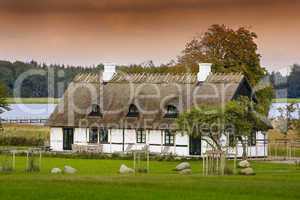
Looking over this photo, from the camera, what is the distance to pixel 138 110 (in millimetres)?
67938

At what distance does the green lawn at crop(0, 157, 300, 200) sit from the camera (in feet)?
106

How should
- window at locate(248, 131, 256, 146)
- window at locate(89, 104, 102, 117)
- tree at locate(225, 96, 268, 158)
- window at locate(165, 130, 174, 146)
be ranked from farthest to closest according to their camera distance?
window at locate(89, 104, 102, 117), window at locate(165, 130, 174, 146), window at locate(248, 131, 256, 146), tree at locate(225, 96, 268, 158)

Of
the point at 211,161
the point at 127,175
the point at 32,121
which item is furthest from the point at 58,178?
the point at 32,121

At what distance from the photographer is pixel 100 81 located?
7294 cm

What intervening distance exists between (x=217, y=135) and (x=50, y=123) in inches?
840

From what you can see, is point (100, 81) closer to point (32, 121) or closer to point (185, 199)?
point (32, 121)

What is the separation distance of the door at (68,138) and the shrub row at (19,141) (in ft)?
10.7

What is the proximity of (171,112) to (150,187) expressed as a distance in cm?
3101

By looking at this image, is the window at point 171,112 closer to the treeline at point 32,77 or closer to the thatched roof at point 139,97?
the thatched roof at point 139,97

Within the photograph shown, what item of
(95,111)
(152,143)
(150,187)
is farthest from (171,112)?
(150,187)

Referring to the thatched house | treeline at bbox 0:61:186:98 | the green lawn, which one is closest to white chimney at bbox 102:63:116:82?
the thatched house

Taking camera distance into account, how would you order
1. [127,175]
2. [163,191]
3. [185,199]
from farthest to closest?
[127,175], [163,191], [185,199]

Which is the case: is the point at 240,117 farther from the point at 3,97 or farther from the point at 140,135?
the point at 3,97

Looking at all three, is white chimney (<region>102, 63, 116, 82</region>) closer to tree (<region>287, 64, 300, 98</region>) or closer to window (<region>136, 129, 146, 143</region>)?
window (<region>136, 129, 146, 143</region>)
